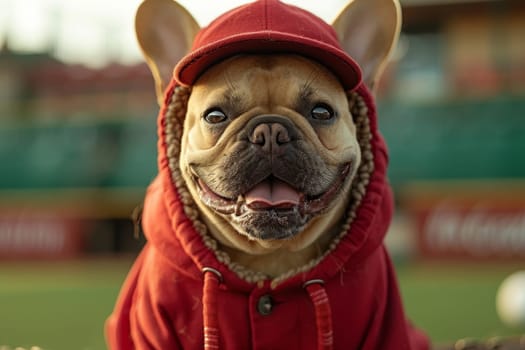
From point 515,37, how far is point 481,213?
5620 mm

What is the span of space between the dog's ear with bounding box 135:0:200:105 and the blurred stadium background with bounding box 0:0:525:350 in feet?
9.28

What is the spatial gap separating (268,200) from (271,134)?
0.63 feet

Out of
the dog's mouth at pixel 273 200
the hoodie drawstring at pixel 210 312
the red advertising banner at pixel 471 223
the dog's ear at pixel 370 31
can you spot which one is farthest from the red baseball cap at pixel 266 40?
the red advertising banner at pixel 471 223

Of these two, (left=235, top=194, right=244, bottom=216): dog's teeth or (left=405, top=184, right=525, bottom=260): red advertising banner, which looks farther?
(left=405, top=184, right=525, bottom=260): red advertising banner

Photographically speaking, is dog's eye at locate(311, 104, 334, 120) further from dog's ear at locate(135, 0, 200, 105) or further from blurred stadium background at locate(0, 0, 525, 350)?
blurred stadium background at locate(0, 0, 525, 350)

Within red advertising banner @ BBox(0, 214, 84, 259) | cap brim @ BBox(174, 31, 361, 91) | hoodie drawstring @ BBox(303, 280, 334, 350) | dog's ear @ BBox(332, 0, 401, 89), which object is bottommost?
red advertising banner @ BBox(0, 214, 84, 259)

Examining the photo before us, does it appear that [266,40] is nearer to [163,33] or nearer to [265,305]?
[163,33]

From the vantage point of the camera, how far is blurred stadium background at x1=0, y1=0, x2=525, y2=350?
21.1ft

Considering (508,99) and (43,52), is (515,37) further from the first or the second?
(43,52)

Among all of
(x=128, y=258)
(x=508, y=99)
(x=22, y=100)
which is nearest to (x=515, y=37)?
(x=508, y=99)

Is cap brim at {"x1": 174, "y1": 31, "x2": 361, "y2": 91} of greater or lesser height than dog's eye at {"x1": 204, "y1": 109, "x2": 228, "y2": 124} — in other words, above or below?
above

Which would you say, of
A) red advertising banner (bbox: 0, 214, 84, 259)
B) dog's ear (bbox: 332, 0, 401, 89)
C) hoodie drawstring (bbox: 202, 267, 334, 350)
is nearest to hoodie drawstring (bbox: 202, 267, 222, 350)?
hoodie drawstring (bbox: 202, 267, 334, 350)

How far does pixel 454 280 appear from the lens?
7500 mm

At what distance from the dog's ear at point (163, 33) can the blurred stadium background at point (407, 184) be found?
2.83m
